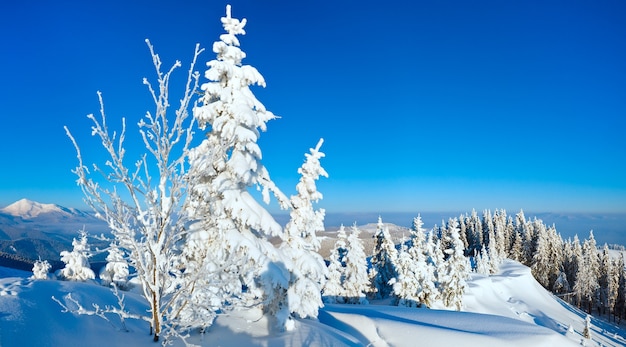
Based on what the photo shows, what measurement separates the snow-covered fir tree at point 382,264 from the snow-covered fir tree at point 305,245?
94.5 feet

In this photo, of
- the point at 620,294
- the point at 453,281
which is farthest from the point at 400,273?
the point at 620,294

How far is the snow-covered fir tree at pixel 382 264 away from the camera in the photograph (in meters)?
46.1

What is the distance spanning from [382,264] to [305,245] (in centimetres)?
3174

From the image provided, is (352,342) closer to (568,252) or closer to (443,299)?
(443,299)

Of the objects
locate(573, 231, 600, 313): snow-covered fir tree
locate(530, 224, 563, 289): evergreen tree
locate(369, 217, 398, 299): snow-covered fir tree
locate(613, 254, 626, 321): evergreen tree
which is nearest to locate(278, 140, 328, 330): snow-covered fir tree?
locate(369, 217, 398, 299): snow-covered fir tree

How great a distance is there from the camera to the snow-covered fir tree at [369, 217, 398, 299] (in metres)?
46.1

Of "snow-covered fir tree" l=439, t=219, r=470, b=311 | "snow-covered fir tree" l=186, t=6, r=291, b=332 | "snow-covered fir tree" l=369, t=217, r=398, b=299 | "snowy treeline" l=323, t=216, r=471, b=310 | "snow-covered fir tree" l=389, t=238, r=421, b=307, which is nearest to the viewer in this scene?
"snow-covered fir tree" l=186, t=6, r=291, b=332

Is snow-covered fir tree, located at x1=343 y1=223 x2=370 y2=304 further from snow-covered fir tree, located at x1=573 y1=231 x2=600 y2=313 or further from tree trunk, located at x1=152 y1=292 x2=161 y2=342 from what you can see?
snow-covered fir tree, located at x1=573 y1=231 x2=600 y2=313

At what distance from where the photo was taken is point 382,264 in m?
46.7

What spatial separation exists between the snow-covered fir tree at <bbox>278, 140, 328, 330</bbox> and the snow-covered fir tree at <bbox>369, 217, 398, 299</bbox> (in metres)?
28.8

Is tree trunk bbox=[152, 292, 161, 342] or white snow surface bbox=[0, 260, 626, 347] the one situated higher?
tree trunk bbox=[152, 292, 161, 342]

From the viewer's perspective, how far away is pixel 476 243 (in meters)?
109

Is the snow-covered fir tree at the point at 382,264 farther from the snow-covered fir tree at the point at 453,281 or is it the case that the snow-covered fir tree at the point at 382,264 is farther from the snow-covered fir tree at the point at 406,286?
the snow-covered fir tree at the point at 406,286

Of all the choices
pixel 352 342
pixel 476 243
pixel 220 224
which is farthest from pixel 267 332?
pixel 476 243
